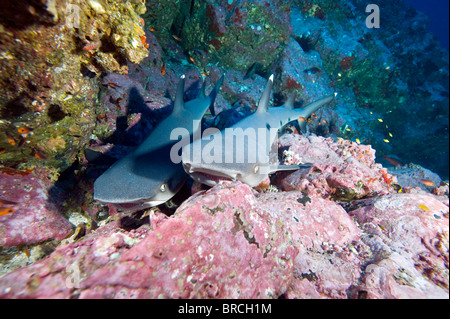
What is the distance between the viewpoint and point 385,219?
236 cm

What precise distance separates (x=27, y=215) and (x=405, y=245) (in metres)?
4.32

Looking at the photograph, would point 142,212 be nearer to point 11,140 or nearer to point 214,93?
point 11,140

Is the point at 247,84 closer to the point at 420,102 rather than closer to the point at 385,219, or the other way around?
the point at 385,219

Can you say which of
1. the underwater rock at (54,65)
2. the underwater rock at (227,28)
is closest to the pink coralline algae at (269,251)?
the underwater rock at (54,65)

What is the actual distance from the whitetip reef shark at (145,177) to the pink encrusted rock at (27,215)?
0.85 m

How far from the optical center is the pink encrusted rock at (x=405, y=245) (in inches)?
65.2

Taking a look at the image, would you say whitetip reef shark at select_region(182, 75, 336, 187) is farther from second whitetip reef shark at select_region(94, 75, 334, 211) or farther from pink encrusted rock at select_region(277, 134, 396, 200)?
pink encrusted rock at select_region(277, 134, 396, 200)

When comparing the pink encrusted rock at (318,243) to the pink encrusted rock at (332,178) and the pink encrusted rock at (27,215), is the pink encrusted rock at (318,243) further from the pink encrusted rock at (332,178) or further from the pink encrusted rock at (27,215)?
the pink encrusted rock at (27,215)

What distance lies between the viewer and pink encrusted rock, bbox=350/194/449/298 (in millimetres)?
1655

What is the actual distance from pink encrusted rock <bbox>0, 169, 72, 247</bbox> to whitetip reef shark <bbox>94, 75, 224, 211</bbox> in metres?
0.85

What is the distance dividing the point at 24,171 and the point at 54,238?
3.36 feet

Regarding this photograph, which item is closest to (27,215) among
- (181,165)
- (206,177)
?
(181,165)

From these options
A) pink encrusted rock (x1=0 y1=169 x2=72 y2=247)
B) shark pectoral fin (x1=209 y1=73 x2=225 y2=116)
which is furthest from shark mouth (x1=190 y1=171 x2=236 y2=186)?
shark pectoral fin (x1=209 y1=73 x2=225 y2=116)

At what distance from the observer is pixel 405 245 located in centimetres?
211
